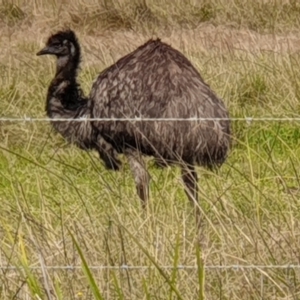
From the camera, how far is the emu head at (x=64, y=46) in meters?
7.95

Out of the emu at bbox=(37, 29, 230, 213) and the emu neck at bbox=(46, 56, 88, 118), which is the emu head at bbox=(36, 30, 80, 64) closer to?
the emu neck at bbox=(46, 56, 88, 118)

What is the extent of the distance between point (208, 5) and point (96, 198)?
9.06m

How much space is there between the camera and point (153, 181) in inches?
202

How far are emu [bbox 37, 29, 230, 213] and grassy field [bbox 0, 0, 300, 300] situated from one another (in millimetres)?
119

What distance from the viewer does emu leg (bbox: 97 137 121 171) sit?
6910mm

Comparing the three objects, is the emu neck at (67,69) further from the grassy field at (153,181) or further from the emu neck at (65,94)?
the grassy field at (153,181)

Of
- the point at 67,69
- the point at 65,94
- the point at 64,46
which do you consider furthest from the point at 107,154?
the point at 64,46

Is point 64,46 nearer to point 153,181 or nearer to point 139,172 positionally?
point 139,172

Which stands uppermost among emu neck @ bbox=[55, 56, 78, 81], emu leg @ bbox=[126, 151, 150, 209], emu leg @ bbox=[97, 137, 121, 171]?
emu neck @ bbox=[55, 56, 78, 81]

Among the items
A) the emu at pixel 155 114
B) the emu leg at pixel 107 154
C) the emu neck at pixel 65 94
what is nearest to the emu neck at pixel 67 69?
the emu neck at pixel 65 94

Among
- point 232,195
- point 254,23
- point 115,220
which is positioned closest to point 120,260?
point 115,220

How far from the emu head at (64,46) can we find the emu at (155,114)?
2.42 ft

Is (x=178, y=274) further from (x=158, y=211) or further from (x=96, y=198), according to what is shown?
(x=96, y=198)

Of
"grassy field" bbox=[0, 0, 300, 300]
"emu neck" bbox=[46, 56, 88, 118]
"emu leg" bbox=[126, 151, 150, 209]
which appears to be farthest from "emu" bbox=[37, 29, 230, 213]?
"emu neck" bbox=[46, 56, 88, 118]
